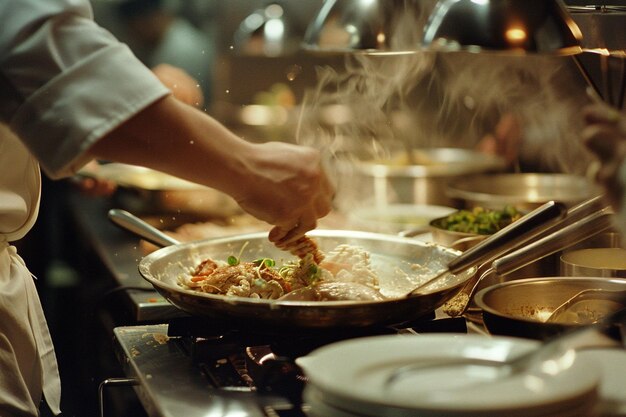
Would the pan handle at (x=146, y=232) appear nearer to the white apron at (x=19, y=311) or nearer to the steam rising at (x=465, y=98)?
the white apron at (x=19, y=311)

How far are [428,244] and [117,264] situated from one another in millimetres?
1258

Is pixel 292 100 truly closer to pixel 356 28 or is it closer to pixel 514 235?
pixel 356 28

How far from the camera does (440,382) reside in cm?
111

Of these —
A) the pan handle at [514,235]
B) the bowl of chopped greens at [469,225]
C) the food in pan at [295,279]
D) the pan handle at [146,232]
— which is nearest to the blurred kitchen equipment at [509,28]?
the pan handle at [514,235]

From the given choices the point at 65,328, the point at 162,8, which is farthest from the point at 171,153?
the point at 162,8

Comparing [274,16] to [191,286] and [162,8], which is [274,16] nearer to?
[162,8]

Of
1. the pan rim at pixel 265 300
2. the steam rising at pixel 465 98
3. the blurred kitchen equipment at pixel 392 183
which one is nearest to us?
the pan rim at pixel 265 300

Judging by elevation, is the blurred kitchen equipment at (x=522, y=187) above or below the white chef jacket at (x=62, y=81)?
below

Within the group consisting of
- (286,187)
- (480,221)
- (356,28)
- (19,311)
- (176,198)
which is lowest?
(176,198)

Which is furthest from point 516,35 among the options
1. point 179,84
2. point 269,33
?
point 269,33

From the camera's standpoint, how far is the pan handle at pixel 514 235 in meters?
1.62

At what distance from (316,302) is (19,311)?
74cm

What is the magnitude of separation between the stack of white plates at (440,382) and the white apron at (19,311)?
3.07 ft

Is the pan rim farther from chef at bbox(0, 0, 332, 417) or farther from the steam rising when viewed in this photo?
the steam rising
